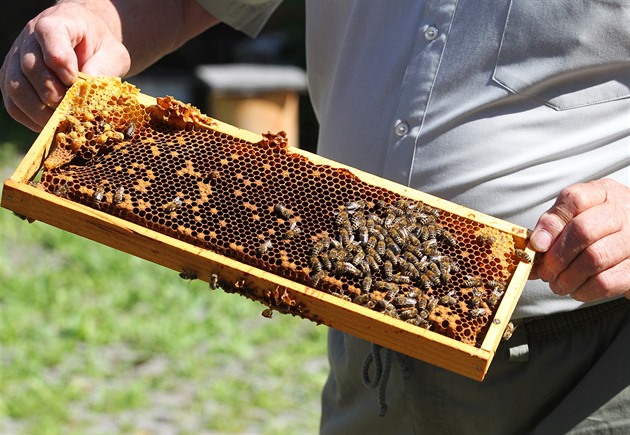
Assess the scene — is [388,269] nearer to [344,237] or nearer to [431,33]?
[344,237]

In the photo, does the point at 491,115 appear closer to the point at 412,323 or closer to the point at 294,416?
the point at 412,323

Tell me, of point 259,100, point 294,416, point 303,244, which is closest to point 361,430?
point 303,244

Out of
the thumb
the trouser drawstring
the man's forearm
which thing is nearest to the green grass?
the trouser drawstring

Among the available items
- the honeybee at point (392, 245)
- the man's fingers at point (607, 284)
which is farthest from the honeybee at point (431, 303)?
the man's fingers at point (607, 284)

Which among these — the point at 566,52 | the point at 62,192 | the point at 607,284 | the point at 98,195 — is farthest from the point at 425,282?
the point at 62,192

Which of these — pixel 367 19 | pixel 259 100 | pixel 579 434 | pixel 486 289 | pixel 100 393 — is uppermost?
pixel 259 100

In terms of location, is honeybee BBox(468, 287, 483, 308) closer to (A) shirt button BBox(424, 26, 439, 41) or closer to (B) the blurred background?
(A) shirt button BBox(424, 26, 439, 41)
